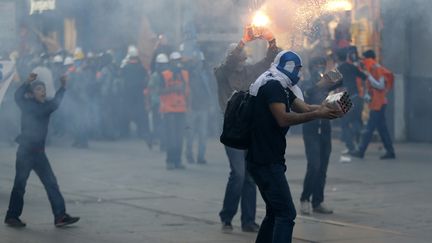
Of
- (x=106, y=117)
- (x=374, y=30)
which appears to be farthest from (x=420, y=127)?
(x=106, y=117)

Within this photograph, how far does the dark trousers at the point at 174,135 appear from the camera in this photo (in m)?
16.8

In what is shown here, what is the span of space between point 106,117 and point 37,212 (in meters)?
11.0

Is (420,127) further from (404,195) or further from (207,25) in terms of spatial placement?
(404,195)

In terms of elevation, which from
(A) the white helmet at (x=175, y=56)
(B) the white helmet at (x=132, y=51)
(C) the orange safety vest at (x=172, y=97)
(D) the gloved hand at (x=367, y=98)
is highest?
(A) the white helmet at (x=175, y=56)

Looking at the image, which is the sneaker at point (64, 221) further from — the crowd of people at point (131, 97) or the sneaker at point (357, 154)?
the sneaker at point (357, 154)

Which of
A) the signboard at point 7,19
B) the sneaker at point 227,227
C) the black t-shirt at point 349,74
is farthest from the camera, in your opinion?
the black t-shirt at point 349,74

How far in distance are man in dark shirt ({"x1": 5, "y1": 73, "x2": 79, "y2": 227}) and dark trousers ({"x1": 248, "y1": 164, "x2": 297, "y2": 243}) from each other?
10.2 feet

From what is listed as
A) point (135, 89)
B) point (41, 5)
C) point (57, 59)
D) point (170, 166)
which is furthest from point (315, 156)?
point (57, 59)

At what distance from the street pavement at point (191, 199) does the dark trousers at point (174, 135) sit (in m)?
0.30

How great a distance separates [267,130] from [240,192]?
101 inches

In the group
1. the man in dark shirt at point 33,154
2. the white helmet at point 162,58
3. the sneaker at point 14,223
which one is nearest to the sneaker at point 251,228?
the man in dark shirt at point 33,154

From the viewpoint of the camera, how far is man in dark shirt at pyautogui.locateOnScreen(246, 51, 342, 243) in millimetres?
8281

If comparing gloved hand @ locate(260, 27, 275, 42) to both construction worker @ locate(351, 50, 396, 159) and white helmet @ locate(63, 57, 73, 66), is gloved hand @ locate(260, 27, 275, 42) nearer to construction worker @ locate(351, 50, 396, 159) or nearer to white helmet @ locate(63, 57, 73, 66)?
construction worker @ locate(351, 50, 396, 159)

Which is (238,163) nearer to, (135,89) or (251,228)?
→ (251,228)
